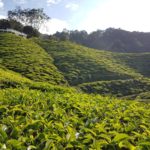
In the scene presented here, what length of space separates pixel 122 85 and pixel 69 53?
27.1m

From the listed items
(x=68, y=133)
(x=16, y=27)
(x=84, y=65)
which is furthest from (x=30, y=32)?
(x=68, y=133)

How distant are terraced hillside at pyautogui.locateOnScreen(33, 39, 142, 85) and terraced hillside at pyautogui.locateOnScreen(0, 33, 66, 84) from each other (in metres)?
2.65

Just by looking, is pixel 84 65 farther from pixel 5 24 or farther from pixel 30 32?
pixel 5 24

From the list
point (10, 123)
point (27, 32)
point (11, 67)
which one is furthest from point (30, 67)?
point (10, 123)

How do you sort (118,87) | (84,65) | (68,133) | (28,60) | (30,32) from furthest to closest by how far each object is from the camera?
(30,32) < (84,65) < (28,60) < (118,87) < (68,133)

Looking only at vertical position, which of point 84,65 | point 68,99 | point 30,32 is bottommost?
point 84,65

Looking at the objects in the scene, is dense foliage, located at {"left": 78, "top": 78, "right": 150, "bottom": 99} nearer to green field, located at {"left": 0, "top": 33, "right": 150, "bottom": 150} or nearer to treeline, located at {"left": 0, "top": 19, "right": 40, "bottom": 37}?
green field, located at {"left": 0, "top": 33, "right": 150, "bottom": 150}

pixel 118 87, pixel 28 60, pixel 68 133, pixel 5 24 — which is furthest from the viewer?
pixel 5 24

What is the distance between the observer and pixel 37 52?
91375 millimetres

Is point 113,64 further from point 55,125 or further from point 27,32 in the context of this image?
point 55,125

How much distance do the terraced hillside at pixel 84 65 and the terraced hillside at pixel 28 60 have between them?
265 centimetres

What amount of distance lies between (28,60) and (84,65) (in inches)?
584

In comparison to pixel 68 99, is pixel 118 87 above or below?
below

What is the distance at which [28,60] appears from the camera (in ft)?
261
